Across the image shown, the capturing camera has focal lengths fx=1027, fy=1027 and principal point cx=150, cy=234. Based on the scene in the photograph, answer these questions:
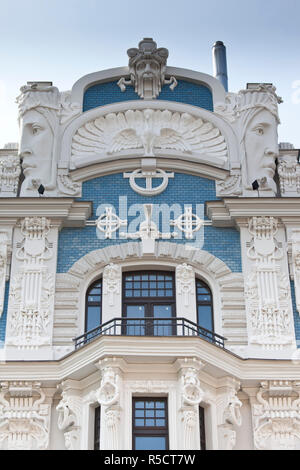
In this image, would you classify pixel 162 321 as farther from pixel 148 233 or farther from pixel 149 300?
pixel 148 233

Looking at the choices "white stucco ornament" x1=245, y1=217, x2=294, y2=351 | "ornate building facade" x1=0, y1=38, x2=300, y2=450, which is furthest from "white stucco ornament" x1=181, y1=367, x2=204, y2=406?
→ "white stucco ornament" x1=245, y1=217, x2=294, y2=351

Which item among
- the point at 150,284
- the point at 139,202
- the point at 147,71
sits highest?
the point at 147,71

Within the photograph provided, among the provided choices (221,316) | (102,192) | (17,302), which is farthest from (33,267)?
(221,316)

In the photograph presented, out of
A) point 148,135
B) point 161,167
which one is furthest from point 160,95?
point 161,167

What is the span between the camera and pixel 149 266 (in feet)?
79.9

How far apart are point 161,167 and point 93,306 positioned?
421cm

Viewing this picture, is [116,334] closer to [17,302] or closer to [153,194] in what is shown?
[17,302]

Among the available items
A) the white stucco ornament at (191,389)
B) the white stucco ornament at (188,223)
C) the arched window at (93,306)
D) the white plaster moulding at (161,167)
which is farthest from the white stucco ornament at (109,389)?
the white plaster moulding at (161,167)

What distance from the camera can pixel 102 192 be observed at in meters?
25.6

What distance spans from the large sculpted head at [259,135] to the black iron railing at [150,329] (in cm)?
425

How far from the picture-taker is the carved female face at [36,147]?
1003 inches

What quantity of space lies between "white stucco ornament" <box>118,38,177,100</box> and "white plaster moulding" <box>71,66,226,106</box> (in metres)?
0.19

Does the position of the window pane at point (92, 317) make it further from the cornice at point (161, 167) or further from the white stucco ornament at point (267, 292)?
the cornice at point (161, 167)
